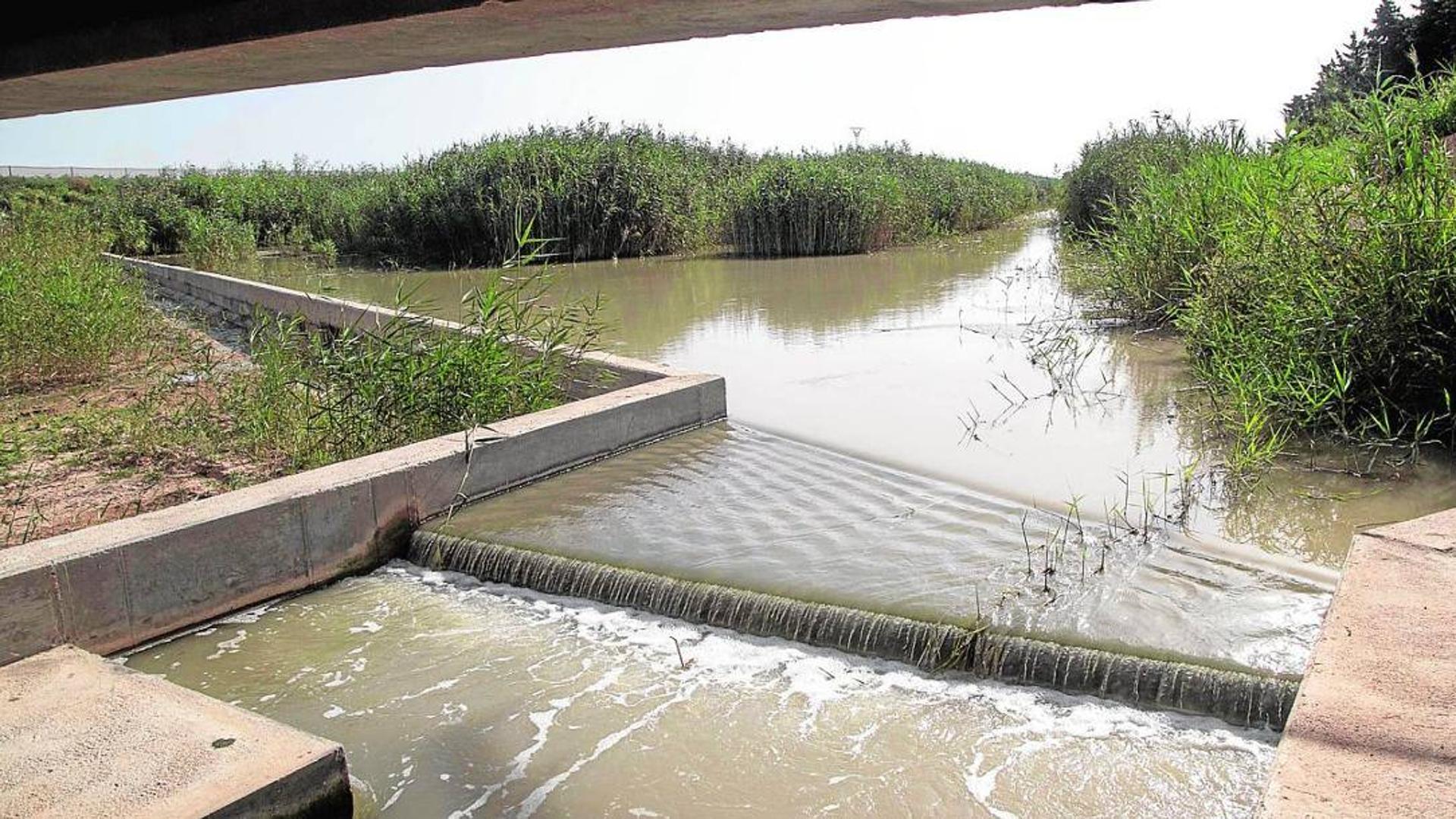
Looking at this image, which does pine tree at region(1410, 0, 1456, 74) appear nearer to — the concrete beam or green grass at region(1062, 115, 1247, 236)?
green grass at region(1062, 115, 1247, 236)

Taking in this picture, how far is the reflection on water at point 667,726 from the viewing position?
3344mm

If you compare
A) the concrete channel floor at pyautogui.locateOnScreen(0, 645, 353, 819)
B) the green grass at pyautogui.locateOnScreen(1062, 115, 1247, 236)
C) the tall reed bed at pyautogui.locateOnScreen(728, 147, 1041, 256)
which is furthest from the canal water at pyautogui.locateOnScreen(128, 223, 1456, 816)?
the tall reed bed at pyautogui.locateOnScreen(728, 147, 1041, 256)

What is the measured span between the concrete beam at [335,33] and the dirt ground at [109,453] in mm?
3148

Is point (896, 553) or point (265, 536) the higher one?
point (265, 536)

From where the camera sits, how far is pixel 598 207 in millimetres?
20312

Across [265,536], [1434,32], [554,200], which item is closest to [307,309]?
[265,536]

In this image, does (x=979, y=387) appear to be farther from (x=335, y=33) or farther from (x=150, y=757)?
(x=335, y=33)

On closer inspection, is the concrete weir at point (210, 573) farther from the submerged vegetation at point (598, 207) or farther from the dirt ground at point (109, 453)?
the submerged vegetation at point (598, 207)

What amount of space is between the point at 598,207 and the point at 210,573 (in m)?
16.3

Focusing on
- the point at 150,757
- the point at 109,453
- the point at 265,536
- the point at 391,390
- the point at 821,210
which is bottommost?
the point at 150,757

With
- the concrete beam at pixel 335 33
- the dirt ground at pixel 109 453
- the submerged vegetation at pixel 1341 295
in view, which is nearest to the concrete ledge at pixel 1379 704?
the concrete beam at pixel 335 33

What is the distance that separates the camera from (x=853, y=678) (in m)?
4.07

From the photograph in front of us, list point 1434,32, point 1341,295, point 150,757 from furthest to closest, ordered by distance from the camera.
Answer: point 1434,32 → point 1341,295 → point 150,757

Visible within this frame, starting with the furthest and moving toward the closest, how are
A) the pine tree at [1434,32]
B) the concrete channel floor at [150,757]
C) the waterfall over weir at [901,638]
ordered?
the pine tree at [1434,32]
the waterfall over weir at [901,638]
the concrete channel floor at [150,757]
